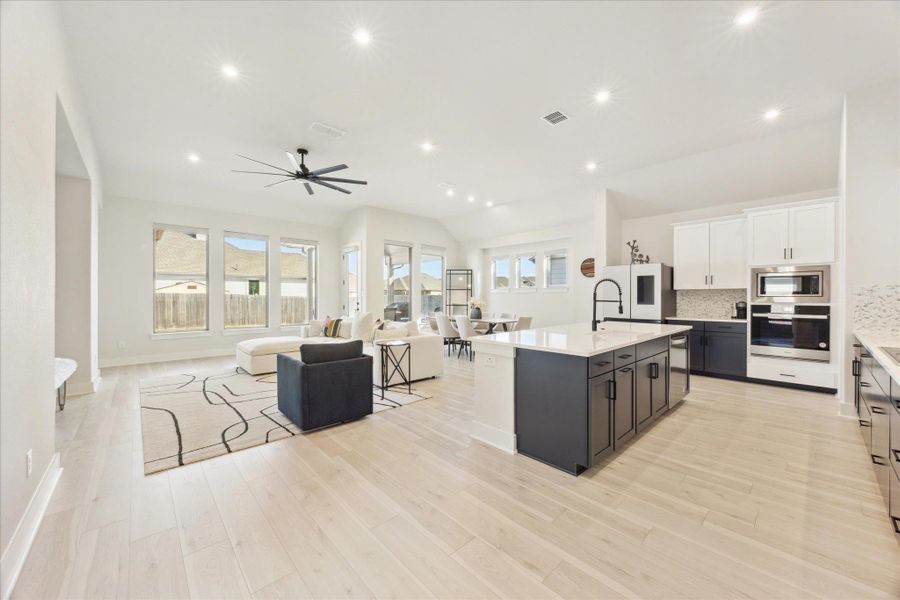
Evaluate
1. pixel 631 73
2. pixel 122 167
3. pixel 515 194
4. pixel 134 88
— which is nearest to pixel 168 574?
pixel 134 88

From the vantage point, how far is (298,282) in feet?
27.7

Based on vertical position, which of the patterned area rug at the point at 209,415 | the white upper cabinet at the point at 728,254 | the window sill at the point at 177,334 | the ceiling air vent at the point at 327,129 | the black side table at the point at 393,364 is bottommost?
the patterned area rug at the point at 209,415

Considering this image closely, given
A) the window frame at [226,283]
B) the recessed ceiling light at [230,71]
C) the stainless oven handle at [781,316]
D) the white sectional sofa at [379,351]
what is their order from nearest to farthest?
the recessed ceiling light at [230,71] < the stainless oven handle at [781,316] < the white sectional sofa at [379,351] < the window frame at [226,283]

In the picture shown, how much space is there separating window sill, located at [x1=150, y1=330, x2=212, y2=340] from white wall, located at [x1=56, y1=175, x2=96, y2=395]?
2.37 meters

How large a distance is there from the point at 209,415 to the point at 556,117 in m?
4.80

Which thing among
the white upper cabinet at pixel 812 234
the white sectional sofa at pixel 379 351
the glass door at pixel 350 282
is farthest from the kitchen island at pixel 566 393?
the glass door at pixel 350 282

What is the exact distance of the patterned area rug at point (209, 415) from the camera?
285 cm

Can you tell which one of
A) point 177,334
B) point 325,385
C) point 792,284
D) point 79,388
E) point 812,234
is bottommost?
point 79,388

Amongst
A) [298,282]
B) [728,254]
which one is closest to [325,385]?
[728,254]

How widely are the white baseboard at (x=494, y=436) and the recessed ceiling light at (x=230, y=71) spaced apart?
3.66m

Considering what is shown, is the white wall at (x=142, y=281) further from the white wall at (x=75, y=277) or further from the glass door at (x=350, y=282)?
the white wall at (x=75, y=277)

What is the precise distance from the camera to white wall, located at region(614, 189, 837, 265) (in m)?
5.46

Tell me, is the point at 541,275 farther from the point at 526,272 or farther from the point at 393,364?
the point at 393,364

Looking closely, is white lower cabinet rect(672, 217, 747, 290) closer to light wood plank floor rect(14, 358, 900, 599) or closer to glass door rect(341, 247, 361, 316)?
light wood plank floor rect(14, 358, 900, 599)
